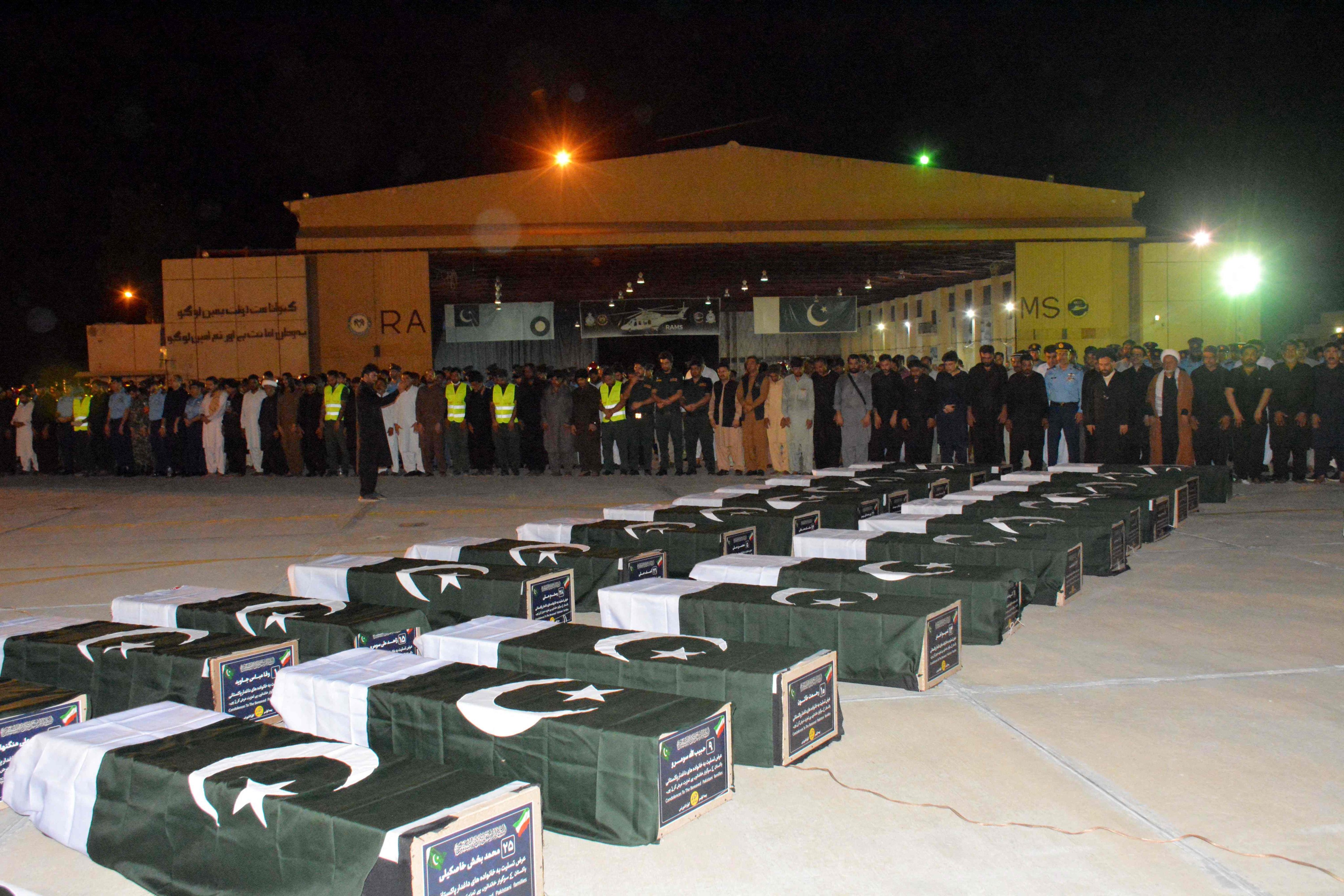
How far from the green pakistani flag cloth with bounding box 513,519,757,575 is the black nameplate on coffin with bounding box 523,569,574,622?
2.50ft

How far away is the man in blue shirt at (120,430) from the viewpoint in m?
18.0

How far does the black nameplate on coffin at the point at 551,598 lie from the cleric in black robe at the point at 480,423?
10149 millimetres

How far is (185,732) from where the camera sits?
3.29 meters

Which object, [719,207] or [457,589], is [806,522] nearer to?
[457,589]

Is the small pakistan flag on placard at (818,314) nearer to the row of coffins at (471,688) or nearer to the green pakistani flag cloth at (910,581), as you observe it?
the row of coffins at (471,688)

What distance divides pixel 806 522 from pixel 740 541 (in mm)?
726

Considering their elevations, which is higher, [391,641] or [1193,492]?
[1193,492]

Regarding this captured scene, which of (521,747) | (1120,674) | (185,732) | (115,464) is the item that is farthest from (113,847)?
(115,464)

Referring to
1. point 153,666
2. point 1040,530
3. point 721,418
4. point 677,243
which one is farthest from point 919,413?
point 153,666

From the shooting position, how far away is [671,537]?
23.5ft

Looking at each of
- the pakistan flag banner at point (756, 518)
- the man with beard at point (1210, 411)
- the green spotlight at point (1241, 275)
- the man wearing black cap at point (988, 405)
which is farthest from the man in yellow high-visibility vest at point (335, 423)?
the green spotlight at point (1241, 275)

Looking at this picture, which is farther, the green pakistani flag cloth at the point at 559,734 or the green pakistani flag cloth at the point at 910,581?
the green pakistani flag cloth at the point at 910,581

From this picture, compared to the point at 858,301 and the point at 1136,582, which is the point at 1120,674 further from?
the point at 858,301

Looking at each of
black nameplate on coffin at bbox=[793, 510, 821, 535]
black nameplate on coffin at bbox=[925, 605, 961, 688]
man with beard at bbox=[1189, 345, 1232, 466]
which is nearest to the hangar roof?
man with beard at bbox=[1189, 345, 1232, 466]
